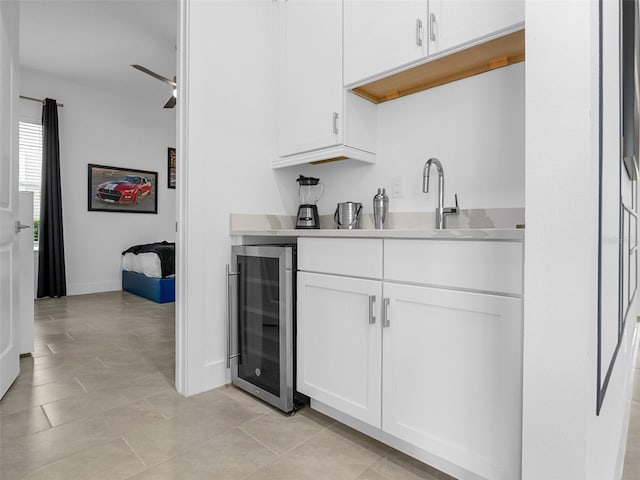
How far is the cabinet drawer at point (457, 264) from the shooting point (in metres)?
1.15

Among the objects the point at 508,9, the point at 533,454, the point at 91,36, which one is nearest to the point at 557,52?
the point at 508,9

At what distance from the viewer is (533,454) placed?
0.97 meters

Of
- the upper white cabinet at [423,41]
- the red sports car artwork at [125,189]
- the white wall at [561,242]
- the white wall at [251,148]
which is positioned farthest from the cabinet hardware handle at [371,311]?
the red sports car artwork at [125,189]

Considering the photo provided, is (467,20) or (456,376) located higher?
(467,20)

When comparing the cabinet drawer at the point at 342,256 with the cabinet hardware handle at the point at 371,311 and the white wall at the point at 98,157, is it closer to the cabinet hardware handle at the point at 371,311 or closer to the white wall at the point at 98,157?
the cabinet hardware handle at the point at 371,311

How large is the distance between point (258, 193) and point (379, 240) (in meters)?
1.13

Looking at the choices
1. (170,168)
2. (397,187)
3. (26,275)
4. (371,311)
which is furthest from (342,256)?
(170,168)

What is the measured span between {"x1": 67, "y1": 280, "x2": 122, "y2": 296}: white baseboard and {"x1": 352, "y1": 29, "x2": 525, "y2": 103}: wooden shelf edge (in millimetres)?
4895

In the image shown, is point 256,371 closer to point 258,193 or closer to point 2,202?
point 258,193

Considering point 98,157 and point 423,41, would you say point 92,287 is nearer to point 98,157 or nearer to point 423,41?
point 98,157

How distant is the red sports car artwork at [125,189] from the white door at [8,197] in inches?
136

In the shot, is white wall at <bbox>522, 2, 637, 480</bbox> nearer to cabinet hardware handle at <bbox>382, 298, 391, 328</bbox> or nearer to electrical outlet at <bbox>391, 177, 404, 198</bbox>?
cabinet hardware handle at <bbox>382, 298, 391, 328</bbox>

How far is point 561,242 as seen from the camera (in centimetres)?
92

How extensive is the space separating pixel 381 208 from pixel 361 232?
610 millimetres
